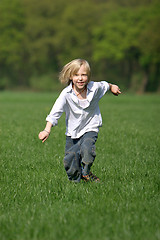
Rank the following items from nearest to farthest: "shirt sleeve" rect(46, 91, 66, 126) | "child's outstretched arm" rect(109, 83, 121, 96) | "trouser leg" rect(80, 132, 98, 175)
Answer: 1. "shirt sleeve" rect(46, 91, 66, 126)
2. "trouser leg" rect(80, 132, 98, 175)
3. "child's outstretched arm" rect(109, 83, 121, 96)

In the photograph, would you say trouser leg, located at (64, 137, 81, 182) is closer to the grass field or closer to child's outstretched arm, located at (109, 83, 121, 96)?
the grass field

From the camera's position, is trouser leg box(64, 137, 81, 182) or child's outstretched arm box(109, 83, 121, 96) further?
child's outstretched arm box(109, 83, 121, 96)

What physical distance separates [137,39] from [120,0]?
27976 millimetres

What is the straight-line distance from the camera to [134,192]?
4.91 metres

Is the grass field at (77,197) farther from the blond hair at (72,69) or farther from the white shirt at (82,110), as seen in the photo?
the blond hair at (72,69)

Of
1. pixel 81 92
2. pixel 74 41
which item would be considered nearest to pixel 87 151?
pixel 81 92

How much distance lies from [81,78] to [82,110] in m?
0.50

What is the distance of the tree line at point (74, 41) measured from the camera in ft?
218

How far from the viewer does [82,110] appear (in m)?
5.62

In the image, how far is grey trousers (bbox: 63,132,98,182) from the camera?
213 inches

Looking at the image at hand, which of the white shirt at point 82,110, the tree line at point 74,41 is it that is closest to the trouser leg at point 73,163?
the white shirt at point 82,110

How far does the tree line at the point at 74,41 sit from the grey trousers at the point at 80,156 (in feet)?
187

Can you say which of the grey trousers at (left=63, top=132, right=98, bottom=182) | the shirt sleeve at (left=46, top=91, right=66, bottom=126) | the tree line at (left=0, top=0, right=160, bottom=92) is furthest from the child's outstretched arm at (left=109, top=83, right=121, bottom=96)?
the tree line at (left=0, top=0, right=160, bottom=92)

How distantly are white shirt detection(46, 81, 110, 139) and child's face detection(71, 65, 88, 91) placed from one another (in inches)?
5.1
